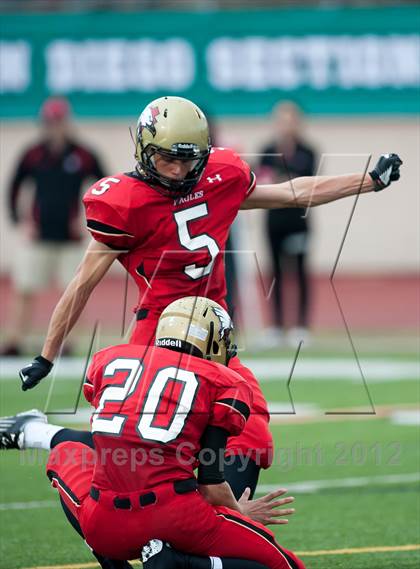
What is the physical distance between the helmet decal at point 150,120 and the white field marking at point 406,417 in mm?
4095

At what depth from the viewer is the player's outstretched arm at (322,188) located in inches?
223

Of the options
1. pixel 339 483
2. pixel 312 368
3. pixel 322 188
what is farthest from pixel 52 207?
pixel 322 188

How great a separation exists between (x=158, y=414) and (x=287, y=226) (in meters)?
8.65

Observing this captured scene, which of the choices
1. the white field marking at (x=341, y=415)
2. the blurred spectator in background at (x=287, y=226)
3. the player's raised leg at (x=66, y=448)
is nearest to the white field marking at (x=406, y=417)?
the white field marking at (x=341, y=415)

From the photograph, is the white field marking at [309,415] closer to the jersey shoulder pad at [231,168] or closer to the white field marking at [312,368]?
the white field marking at [312,368]

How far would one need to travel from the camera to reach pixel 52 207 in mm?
11758

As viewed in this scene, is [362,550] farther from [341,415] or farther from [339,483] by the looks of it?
[341,415]

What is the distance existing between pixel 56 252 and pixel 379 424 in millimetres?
4313

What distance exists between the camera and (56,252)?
11805 millimetres

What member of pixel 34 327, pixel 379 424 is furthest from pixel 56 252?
pixel 379 424

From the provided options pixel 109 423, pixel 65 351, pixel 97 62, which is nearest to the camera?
pixel 109 423

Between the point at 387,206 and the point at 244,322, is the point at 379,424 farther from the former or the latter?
the point at 387,206

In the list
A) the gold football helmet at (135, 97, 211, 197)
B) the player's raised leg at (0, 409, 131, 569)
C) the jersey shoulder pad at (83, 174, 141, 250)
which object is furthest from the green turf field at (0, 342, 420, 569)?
the gold football helmet at (135, 97, 211, 197)

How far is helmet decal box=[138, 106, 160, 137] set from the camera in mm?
5152
